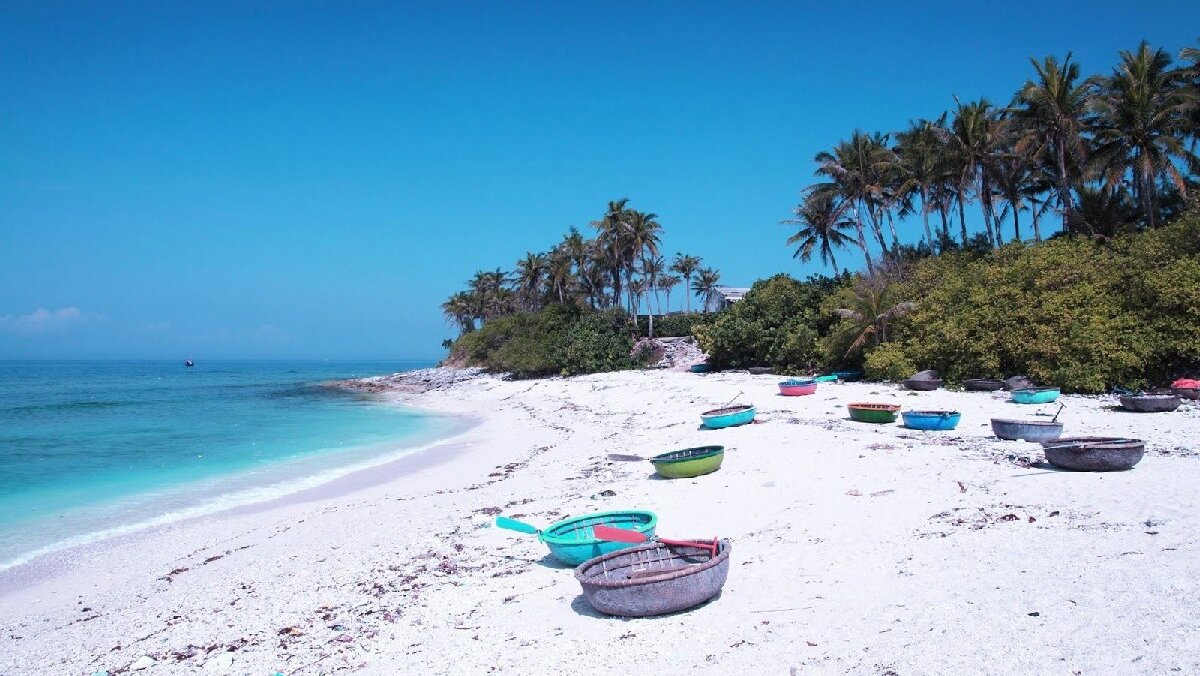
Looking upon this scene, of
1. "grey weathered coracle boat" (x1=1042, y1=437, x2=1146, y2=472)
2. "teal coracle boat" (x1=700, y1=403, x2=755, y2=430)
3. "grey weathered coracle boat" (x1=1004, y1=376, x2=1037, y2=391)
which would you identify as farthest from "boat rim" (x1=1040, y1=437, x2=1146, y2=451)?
"grey weathered coracle boat" (x1=1004, y1=376, x2=1037, y2=391)

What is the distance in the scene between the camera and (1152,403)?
15.1 m

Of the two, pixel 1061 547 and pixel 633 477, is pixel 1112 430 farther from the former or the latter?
pixel 633 477

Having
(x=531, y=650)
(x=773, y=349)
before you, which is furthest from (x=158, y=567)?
(x=773, y=349)

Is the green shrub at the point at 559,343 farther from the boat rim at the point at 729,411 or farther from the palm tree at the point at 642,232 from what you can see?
the boat rim at the point at 729,411

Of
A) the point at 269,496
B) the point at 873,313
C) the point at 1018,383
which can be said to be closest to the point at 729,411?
the point at 1018,383

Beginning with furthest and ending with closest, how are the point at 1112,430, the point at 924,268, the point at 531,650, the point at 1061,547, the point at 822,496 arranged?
the point at 924,268 → the point at 1112,430 → the point at 822,496 → the point at 1061,547 → the point at 531,650

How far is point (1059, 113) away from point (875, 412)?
22.9 metres

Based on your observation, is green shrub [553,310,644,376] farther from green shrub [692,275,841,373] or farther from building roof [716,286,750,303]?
building roof [716,286,750,303]

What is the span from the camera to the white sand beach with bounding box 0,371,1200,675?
555 cm

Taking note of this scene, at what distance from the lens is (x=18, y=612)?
8984 millimetres

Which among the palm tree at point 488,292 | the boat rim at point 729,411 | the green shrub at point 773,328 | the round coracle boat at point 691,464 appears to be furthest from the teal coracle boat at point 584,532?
the palm tree at point 488,292

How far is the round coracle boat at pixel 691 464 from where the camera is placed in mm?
12734

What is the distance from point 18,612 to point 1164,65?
43659 mm

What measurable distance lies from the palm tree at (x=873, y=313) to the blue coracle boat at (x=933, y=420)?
38.5 feet
